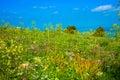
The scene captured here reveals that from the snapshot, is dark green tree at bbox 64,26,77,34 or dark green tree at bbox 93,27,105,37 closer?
dark green tree at bbox 64,26,77,34

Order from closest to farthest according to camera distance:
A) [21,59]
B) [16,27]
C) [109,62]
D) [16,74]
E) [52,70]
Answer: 1. [16,74]
2. [52,70]
3. [21,59]
4. [109,62]
5. [16,27]

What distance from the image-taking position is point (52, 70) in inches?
407

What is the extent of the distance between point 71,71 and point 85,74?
1.81 feet

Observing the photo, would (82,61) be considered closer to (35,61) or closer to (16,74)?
(35,61)

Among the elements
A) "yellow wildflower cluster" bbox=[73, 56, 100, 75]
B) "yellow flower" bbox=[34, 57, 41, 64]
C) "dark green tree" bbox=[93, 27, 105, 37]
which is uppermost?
"dark green tree" bbox=[93, 27, 105, 37]

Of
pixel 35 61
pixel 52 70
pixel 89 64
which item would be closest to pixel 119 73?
pixel 89 64

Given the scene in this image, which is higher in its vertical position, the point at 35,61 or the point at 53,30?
the point at 53,30

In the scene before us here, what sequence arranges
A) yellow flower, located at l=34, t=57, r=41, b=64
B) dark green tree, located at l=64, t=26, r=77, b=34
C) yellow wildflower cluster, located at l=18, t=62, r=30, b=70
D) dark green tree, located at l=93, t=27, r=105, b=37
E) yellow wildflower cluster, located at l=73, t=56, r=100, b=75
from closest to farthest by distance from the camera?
yellow wildflower cluster, located at l=18, t=62, r=30, b=70 < yellow wildflower cluster, located at l=73, t=56, r=100, b=75 < yellow flower, located at l=34, t=57, r=41, b=64 < dark green tree, located at l=64, t=26, r=77, b=34 < dark green tree, located at l=93, t=27, r=105, b=37

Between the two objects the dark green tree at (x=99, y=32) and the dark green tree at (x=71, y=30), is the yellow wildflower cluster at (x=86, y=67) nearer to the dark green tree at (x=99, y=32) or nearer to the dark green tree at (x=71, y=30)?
the dark green tree at (x=71, y=30)

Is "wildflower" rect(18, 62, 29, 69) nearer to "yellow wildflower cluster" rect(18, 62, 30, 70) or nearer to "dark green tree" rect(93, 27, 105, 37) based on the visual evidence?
"yellow wildflower cluster" rect(18, 62, 30, 70)

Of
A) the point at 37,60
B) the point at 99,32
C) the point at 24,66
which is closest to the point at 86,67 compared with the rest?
the point at 37,60

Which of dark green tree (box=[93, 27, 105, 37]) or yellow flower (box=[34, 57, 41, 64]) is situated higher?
dark green tree (box=[93, 27, 105, 37])

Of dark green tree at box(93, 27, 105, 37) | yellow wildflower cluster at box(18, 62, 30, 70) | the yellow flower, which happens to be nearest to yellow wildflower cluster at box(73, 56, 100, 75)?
the yellow flower

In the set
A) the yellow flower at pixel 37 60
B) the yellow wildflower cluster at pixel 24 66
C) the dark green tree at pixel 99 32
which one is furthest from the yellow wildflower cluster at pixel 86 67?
the dark green tree at pixel 99 32
